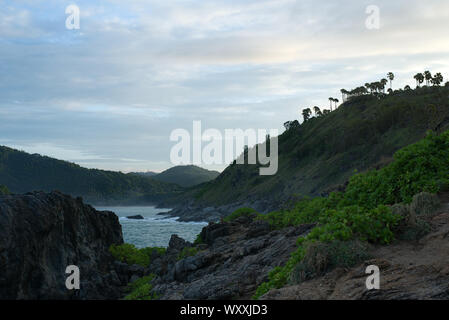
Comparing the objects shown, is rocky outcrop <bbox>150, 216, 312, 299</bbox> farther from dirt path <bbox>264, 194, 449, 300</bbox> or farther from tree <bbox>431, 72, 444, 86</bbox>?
tree <bbox>431, 72, 444, 86</bbox>

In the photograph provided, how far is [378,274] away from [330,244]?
177 centimetres

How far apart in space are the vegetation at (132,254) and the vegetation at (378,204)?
73.9 ft

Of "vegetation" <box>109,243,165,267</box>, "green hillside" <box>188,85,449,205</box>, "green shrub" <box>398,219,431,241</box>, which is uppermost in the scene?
"green hillside" <box>188,85,449,205</box>

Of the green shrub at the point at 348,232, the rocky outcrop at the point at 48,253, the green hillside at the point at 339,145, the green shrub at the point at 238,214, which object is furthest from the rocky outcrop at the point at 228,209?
the green shrub at the point at 348,232

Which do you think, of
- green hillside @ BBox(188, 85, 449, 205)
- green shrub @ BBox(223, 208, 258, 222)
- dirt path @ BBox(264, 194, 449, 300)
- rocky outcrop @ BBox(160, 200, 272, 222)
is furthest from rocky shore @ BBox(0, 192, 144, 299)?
rocky outcrop @ BBox(160, 200, 272, 222)

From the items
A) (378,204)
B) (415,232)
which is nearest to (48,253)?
(378,204)

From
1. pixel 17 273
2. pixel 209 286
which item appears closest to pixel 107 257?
pixel 17 273

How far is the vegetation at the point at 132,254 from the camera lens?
3544 cm

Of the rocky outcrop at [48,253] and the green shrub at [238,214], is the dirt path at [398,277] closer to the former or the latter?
the rocky outcrop at [48,253]

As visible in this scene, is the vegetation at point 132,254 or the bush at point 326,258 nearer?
the bush at point 326,258

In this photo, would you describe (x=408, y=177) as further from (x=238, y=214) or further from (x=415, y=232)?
(x=238, y=214)

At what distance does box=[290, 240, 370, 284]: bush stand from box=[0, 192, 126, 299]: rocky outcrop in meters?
20.0

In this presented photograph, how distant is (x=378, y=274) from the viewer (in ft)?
28.9

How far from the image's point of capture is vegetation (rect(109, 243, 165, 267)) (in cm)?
3544
